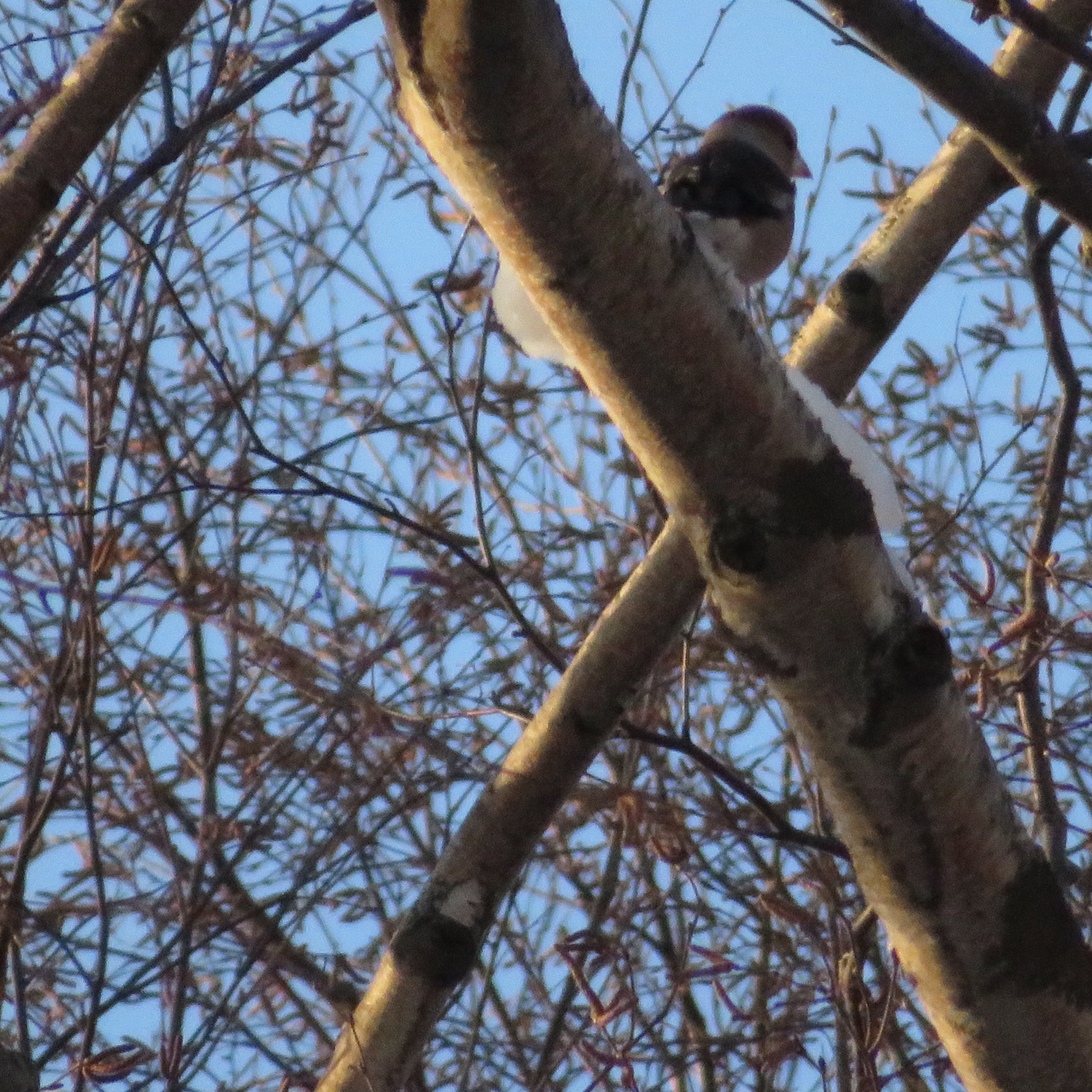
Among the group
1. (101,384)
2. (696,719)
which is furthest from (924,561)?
(101,384)

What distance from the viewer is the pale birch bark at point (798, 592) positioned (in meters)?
0.95

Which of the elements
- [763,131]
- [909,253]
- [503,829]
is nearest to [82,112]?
[503,829]

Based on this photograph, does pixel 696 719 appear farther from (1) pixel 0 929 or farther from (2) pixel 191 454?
(1) pixel 0 929

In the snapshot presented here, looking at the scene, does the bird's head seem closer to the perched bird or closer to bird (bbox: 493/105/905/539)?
bird (bbox: 493/105/905/539)

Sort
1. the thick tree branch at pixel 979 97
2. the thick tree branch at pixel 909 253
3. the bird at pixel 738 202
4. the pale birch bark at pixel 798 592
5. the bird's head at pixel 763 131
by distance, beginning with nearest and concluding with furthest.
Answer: the pale birch bark at pixel 798 592
the thick tree branch at pixel 979 97
the thick tree branch at pixel 909 253
the bird at pixel 738 202
the bird's head at pixel 763 131

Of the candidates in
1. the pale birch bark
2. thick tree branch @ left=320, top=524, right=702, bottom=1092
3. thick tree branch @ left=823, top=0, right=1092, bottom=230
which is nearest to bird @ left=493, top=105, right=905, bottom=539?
thick tree branch @ left=320, top=524, right=702, bottom=1092

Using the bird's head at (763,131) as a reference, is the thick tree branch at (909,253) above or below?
below

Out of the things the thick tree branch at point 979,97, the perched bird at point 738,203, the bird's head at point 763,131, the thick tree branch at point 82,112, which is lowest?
the thick tree branch at point 82,112

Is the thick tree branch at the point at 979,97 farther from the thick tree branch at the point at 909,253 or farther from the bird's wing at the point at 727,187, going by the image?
the bird's wing at the point at 727,187

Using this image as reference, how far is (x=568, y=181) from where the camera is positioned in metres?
0.98

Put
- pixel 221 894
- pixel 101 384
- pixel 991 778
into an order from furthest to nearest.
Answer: pixel 221 894, pixel 101 384, pixel 991 778

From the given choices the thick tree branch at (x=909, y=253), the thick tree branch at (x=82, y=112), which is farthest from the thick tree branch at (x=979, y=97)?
the thick tree branch at (x=82, y=112)

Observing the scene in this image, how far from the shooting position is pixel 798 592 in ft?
3.61

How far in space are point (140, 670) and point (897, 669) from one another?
1.75m
